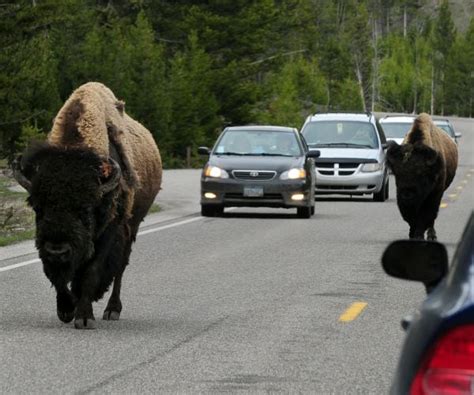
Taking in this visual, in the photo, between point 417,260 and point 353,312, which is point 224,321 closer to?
point 353,312

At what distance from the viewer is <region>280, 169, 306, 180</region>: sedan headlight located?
25.6 meters

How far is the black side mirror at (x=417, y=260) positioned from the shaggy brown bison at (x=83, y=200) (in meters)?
6.71

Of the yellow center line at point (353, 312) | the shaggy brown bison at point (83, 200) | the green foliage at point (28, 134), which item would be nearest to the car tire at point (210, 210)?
the green foliage at point (28, 134)

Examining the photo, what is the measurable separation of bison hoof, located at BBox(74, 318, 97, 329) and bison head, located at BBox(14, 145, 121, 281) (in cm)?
43

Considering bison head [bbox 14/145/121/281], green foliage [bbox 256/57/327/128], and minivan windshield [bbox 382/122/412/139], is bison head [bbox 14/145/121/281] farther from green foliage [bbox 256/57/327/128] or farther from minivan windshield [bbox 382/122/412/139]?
green foliage [bbox 256/57/327/128]

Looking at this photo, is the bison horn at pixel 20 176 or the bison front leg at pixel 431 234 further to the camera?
the bison front leg at pixel 431 234

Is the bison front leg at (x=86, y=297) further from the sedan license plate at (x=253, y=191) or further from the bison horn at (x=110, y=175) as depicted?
the sedan license plate at (x=253, y=191)

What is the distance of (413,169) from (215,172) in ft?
20.5

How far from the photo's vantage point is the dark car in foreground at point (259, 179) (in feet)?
83.6

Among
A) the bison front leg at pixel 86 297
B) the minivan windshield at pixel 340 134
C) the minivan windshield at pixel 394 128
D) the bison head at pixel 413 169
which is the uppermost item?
the bison front leg at pixel 86 297

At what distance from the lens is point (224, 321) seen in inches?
461

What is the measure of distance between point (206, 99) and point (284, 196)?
29216mm

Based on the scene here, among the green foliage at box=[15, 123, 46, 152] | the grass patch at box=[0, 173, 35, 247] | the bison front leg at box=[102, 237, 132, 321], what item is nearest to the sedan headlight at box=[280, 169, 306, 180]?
the grass patch at box=[0, 173, 35, 247]

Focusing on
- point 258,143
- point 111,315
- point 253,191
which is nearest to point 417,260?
point 111,315
